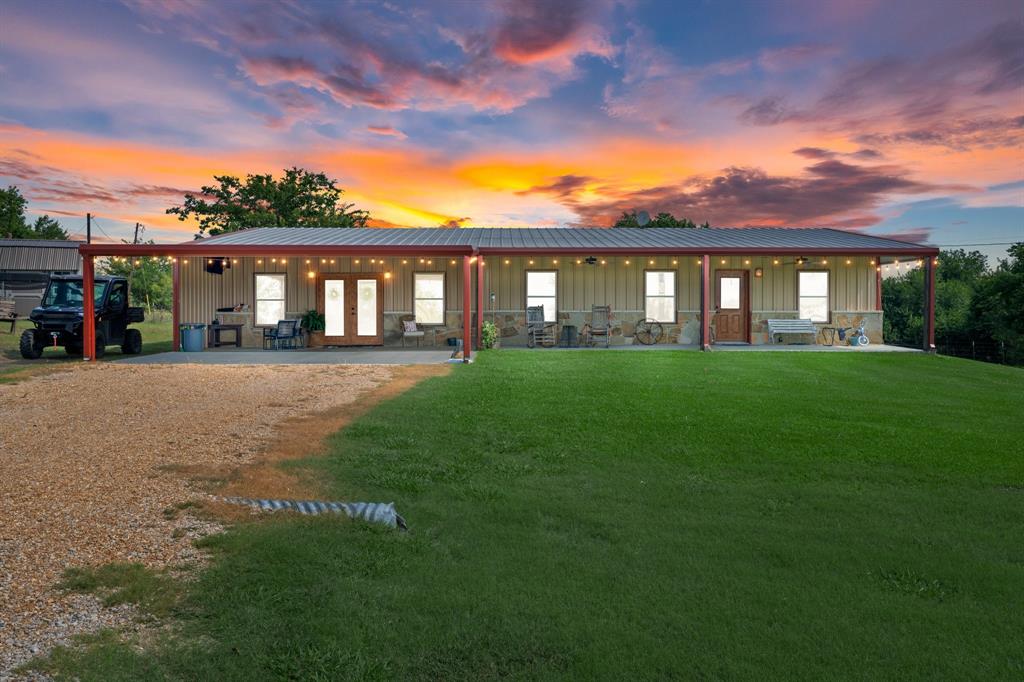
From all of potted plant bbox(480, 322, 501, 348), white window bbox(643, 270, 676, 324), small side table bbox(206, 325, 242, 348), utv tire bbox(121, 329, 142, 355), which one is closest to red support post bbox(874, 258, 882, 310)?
white window bbox(643, 270, 676, 324)

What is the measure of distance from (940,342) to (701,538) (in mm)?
26274

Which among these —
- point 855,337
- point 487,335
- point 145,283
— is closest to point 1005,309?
point 855,337

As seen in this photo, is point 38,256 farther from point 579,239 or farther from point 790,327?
point 790,327

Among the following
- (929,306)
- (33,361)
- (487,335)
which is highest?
(929,306)

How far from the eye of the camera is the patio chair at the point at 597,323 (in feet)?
57.7

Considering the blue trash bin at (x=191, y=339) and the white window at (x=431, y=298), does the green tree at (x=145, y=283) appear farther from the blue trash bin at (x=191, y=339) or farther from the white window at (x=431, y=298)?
the white window at (x=431, y=298)

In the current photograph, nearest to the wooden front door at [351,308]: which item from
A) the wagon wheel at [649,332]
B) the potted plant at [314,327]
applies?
the potted plant at [314,327]

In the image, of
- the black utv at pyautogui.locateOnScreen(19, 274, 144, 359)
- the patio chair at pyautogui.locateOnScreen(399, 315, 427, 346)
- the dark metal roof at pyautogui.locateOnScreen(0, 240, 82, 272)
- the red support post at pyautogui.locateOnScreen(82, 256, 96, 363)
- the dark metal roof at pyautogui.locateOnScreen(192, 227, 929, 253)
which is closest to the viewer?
the red support post at pyautogui.locateOnScreen(82, 256, 96, 363)

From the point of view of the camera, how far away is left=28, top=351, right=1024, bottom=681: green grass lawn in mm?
2465

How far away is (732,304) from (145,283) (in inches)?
1410

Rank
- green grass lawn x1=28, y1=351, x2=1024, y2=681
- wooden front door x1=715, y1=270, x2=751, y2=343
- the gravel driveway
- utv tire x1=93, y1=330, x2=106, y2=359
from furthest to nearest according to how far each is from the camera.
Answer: wooden front door x1=715, y1=270, x2=751, y2=343, utv tire x1=93, y1=330, x2=106, y2=359, the gravel driveway, green grass lawn x1=28, y1=351, x2=1024, y2=681

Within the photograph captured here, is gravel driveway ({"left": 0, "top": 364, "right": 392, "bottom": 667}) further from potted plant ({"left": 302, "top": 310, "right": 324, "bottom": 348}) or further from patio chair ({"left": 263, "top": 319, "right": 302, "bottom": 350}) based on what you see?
potted plant ({"left": 302, "top": 310, "right": 324, "bottom": 348})

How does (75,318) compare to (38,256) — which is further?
(38,256)

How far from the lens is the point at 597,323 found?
17.7 metres
